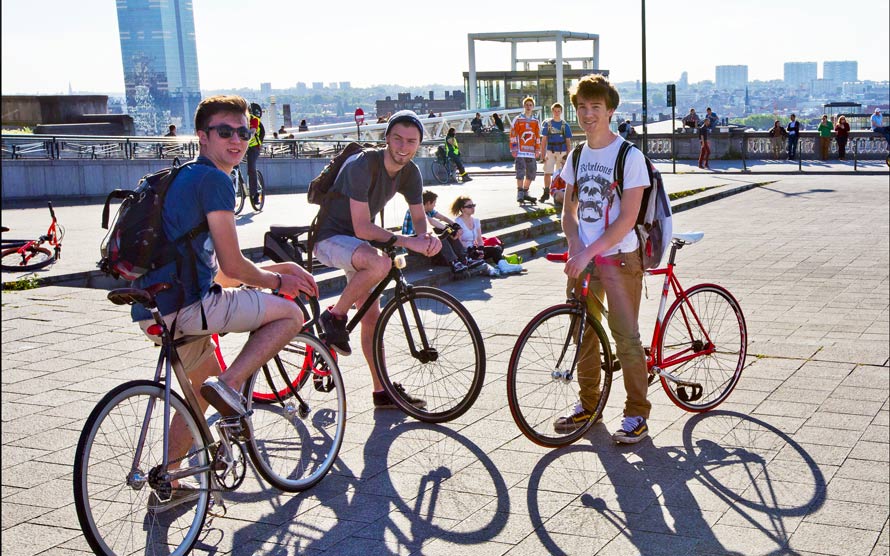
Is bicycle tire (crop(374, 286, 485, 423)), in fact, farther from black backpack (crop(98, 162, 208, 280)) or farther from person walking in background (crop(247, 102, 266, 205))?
person walking in background (crop(247, 102, 266, 205))

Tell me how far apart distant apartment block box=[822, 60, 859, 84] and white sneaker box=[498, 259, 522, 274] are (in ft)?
28.7

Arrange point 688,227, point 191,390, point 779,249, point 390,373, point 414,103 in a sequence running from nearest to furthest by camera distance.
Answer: point 191,390 → point 390,373 → point 779,249 → point 688,227 → point 414,103

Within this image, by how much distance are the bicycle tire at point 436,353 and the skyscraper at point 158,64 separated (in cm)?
2925

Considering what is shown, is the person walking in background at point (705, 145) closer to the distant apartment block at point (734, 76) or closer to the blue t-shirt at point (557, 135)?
the blue t-shirt at point (557, 135)

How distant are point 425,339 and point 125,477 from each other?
2246mm

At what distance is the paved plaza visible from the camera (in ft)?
13.3

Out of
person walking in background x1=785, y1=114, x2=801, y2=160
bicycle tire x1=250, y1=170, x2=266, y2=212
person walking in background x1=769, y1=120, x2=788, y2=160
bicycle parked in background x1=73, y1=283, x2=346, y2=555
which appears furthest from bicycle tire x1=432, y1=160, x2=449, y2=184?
bicycle parked in background x1=73, y1=283, x2=346, y2=555

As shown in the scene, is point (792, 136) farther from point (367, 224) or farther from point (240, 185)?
point (367, 224)

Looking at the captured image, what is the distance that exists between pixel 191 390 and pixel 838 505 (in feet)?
8.99

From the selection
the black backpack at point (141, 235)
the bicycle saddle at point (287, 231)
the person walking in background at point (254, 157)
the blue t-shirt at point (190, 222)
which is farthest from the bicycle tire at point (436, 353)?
the person walking in background at point (254, 157)

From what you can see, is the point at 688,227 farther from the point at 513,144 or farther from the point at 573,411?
the point at 573,411

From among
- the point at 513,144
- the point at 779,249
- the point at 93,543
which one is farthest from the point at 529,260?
the point at 93,543

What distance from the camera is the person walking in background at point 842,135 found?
1276 inches

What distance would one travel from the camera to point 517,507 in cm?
443
